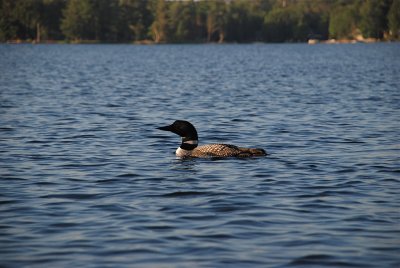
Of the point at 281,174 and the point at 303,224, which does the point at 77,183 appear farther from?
the point at 303,224

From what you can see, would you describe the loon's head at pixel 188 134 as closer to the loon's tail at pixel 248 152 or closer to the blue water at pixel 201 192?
the blue water at pixel 201 192

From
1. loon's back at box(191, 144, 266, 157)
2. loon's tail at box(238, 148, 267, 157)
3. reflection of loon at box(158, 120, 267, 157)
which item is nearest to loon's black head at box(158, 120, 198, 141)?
reflection of loon at box(158, 120, 267, 157)

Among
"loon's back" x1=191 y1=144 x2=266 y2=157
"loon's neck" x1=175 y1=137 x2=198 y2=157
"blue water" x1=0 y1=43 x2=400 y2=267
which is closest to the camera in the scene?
"blue water" x1=0 y1=43 x2=400 y2=267

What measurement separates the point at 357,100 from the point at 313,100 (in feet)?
6.46

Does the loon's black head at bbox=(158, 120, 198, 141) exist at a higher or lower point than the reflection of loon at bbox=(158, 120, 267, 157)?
higher

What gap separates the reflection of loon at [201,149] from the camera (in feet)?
60.0

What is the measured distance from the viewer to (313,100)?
36812mm

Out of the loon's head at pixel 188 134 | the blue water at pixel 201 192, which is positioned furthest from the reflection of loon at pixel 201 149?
the blue water at pixel 201 192

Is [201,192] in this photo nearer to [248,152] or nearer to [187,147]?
[248,152]

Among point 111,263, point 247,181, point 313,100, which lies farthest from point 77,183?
point 313,100

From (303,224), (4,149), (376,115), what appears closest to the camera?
(303,224)

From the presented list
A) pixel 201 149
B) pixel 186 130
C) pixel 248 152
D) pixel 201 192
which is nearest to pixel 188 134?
pixel 186 130

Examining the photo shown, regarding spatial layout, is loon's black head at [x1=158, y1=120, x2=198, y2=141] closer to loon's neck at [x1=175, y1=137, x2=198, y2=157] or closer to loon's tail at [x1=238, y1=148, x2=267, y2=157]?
loon's neck at [x1=175, y1=137, x2=198, y2=157]

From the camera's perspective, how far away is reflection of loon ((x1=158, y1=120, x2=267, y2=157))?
18.3m
